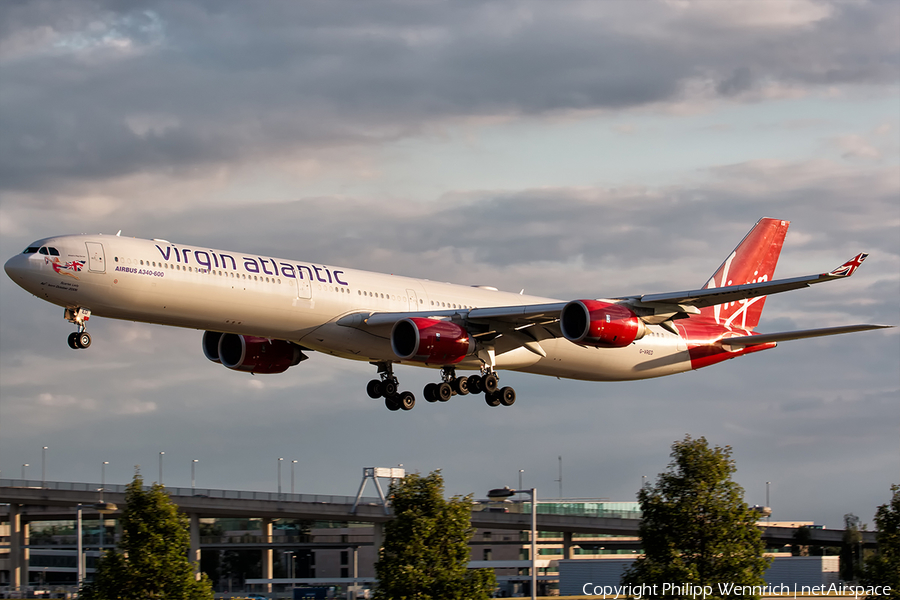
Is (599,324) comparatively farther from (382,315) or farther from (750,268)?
(750,268)

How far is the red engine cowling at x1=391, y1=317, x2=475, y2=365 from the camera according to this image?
46.7 meters

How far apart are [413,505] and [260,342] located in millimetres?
18766

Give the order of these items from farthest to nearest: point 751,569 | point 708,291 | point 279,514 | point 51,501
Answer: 1. point 51,501
2. point 279,514
3. point 708,291
4. point 751,569

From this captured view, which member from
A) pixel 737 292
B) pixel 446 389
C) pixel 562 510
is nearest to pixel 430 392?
pixel 446 389

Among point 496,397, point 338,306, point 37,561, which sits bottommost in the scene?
point 37,561

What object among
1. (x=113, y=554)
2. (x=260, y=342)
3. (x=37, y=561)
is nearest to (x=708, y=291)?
(x=260, y=342)

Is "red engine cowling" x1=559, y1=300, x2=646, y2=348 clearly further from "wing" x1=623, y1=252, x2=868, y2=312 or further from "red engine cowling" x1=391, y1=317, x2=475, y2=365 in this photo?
"red engine cowling" x1=391, y1=317, x2=475, y2=365

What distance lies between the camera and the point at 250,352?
52844mm

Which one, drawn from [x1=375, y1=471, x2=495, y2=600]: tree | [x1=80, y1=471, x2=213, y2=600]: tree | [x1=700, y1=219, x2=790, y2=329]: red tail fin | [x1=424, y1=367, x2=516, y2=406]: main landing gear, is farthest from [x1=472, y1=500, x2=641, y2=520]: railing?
[x1=375, y1=471, x2=495, y2=600]: tree

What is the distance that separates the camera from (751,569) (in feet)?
111

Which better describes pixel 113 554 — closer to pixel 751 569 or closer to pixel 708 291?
pixel 751 569

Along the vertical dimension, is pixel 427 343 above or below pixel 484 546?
above

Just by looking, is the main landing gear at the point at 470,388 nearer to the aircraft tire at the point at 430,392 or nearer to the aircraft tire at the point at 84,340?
→ the aircraft tire at the point at 430,392

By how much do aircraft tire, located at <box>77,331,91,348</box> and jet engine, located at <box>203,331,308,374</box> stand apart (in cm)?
1177
